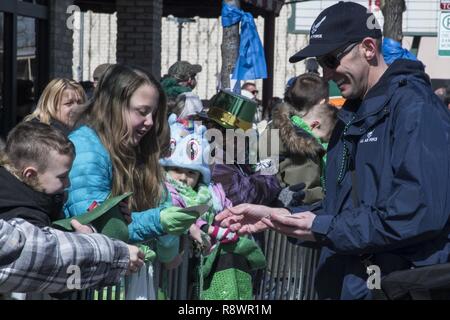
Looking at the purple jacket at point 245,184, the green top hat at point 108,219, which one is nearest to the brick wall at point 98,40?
the purple jacket at point 245,184

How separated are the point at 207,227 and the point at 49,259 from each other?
8.01 feet

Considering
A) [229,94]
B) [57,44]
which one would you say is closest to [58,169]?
[229,94]

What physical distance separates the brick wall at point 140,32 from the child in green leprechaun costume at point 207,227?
8452mm

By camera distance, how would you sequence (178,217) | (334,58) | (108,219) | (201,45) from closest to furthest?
(334,58) → (108,219) → (178,217) → (201,45)

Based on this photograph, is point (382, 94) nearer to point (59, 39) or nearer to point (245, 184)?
point (245, 184)

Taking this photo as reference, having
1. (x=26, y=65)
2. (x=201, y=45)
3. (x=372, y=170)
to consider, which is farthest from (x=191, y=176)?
(x=201, y=45)

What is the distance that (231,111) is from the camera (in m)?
6.41

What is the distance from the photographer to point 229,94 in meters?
6.50

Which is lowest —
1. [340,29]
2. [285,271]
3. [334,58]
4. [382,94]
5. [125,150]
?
[285,271]

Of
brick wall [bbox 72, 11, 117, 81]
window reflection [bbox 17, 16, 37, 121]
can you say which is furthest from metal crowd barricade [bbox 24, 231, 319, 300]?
brick wall [bbox 72, 11, 117, 81]

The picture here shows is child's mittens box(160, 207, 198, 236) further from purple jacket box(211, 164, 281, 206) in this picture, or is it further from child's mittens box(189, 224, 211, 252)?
purple jacket box(211, 164, 281, 206)

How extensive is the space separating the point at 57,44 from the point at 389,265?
808 centimetres

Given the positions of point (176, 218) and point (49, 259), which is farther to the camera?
point (176, 218)

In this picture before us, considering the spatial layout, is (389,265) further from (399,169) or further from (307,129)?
(307,129)
